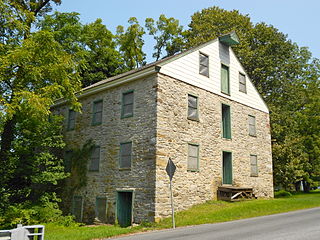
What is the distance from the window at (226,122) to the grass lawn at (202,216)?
13.9ft

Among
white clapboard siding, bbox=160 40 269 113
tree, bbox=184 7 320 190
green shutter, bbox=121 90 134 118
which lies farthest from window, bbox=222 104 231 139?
tree, bbox=184 7 320 190

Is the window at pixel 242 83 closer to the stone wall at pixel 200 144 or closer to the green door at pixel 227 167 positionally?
the stone wall at pixel 200 144

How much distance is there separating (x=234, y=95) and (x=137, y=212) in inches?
394

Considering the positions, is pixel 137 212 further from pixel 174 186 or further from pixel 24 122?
pixel 24 122

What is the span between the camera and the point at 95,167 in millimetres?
17656

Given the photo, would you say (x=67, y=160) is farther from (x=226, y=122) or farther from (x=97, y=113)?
(x=226, y=122)

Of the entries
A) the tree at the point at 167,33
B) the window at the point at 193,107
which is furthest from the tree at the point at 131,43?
the window at the point at 193,107

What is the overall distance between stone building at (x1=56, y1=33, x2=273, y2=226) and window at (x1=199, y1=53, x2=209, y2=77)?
59 millimetres

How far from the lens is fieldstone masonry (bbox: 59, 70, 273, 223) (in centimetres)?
1444

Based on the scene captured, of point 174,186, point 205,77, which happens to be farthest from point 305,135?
point 174,186

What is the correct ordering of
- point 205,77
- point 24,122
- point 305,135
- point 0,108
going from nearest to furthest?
point 0,108 → point 24,122 → point 205,77 → point 305,135

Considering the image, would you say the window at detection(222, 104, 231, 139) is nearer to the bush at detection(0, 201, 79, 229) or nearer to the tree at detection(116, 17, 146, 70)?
the bush at detection(0, 201, 79, 229)

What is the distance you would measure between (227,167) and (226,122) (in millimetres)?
2804

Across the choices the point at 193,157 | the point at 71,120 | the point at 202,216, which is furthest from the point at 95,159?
the point at 202,216
